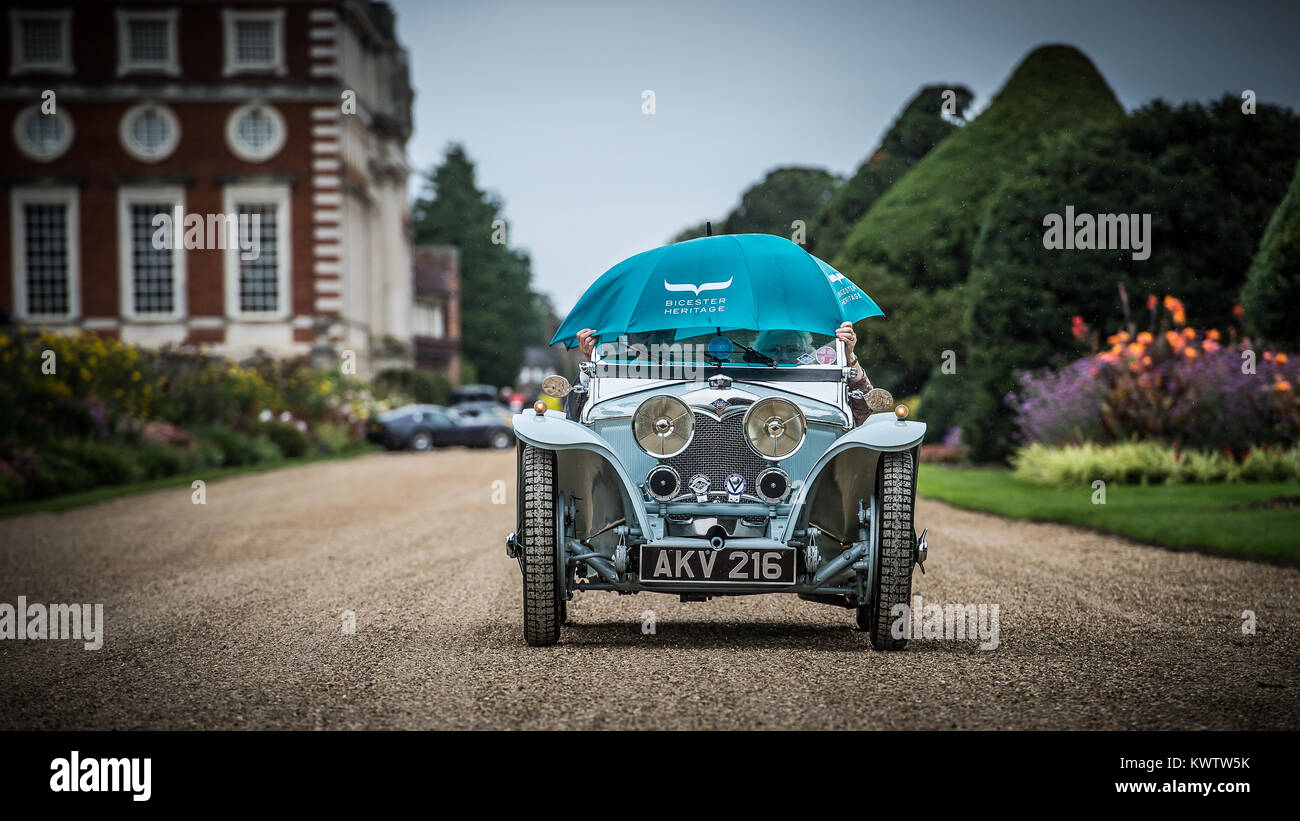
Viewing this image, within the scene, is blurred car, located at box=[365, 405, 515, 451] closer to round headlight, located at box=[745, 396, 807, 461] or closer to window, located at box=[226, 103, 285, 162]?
window, located at box=[226, 103, 285, 162]

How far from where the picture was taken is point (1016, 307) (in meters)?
20.3

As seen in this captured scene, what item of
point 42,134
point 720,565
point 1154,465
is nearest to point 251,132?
point 42,134

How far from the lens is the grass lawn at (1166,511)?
10750mm

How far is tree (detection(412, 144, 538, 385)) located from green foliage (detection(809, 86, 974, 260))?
132ft

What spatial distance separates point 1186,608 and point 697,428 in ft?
11.6

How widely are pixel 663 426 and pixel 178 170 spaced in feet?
133

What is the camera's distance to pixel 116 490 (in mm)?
17969

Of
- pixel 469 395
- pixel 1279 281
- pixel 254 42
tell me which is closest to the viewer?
pixel 1279 281

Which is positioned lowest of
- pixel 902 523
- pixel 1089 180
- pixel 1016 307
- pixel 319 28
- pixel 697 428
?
pixel 902 523

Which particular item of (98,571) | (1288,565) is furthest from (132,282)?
(1288,565)

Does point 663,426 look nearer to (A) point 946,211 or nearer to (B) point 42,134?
(A) point 946,211

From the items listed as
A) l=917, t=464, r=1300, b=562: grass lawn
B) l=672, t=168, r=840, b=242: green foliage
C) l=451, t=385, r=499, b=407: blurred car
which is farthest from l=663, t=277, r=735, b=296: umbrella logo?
l=451, t=385, r=499, b=407: blurred car
